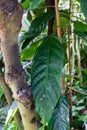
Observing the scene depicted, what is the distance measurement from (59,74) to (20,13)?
0.14 metres

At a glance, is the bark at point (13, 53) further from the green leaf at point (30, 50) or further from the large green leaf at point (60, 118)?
the green leaf at point (30, 50)

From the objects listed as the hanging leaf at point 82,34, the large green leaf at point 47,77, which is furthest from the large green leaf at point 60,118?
the hanging leaf at point 82,34

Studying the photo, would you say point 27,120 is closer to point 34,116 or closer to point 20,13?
point 34,116

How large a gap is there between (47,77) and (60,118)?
104mm

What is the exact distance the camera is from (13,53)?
0.49 m

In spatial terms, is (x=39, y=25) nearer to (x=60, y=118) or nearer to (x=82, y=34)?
(x=82, y=34)

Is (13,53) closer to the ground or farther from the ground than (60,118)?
farther from the ground

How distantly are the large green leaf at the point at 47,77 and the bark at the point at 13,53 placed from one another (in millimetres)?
21

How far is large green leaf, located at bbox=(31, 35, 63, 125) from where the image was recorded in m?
0.51

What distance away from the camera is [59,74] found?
0.53m

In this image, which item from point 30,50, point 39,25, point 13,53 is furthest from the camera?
point 30,50

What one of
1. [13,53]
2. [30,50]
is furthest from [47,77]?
[30,50]

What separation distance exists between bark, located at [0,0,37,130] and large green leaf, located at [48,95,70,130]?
70mm

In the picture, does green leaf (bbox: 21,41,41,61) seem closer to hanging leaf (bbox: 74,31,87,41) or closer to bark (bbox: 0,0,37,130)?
hanging leaf (bbox: 74,31,87,41)
